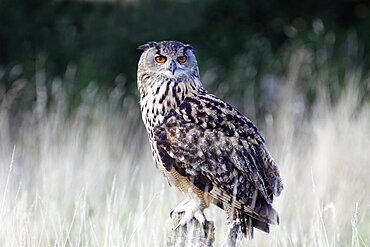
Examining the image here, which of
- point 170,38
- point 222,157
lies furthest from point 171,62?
point 170,38

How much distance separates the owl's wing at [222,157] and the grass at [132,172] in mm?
352

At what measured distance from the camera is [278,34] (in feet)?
31.0

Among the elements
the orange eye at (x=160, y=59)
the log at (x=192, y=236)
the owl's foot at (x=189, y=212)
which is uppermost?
the orange eye at (x=160, y=59)

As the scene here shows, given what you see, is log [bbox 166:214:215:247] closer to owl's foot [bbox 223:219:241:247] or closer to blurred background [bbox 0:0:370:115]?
owl's foot [bbox 223:219:241:247]

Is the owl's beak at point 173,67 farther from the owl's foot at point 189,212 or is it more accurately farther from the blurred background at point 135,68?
the blurred background at point 135,68

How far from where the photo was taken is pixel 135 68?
8.88 metres

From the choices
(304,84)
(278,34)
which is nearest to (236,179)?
(304,84)

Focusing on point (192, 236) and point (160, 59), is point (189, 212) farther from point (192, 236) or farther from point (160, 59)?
point (160, 59)

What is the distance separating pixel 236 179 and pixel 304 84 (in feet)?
17.3

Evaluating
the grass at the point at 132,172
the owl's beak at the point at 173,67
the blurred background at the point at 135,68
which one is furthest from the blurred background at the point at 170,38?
the owl's beak at the point at 173,67

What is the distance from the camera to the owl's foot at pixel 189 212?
11.8 ft

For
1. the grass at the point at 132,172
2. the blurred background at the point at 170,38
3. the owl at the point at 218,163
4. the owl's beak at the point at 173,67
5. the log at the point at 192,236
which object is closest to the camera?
the log at the point at 192,236

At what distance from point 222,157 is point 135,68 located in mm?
5191

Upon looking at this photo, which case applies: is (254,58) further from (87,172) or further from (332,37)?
(87,172)
